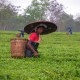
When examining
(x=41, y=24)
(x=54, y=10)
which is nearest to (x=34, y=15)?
(x=54, y=10)

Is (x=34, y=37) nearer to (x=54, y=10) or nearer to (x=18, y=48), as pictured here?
(x=18, y=48)

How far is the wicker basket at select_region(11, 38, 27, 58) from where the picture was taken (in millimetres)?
13586

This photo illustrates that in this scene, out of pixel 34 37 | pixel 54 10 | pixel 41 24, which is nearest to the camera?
pixel 34 37

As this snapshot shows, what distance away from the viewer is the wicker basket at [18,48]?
44.6 ft

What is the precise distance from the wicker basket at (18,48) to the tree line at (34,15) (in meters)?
64.3

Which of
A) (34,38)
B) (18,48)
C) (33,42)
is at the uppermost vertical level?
(34,38)

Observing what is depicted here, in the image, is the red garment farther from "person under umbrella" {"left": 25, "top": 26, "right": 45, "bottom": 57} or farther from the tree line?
the tree line

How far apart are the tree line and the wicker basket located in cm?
6426

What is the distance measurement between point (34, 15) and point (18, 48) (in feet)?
287

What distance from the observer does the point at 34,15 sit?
10100 centimetres

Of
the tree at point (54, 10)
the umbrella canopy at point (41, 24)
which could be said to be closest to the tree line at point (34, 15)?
the tree at point (54, 10)

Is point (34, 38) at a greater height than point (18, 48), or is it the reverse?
A: point (34, 38)

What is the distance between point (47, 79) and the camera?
809 centimetres

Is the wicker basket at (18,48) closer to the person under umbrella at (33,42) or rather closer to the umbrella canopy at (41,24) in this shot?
the person under umbrella at (33,42)
